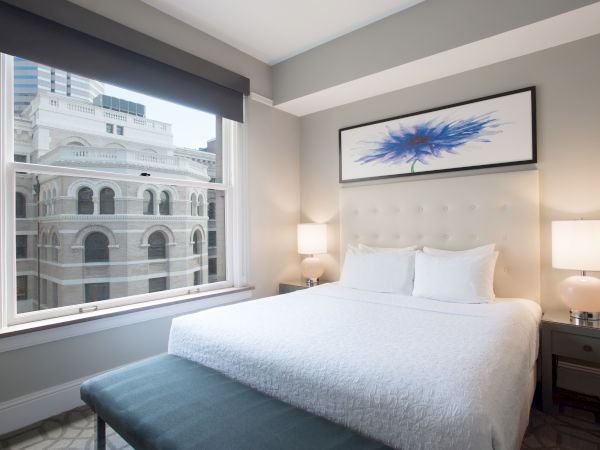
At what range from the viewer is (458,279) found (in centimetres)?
239

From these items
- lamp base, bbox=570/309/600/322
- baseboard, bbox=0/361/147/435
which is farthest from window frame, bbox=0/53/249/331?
lamp base, bbox=570/309/600/322

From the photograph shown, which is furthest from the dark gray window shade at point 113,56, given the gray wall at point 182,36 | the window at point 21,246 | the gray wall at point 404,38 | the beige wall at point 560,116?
the beige wall at point 560,116

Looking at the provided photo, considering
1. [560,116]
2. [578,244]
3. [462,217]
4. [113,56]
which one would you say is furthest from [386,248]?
[113,56]

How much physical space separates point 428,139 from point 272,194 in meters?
1.58

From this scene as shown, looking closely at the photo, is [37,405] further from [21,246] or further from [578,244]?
[578,244]

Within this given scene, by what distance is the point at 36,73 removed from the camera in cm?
214

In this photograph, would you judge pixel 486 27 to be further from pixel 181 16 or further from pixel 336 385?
pixel 336 385

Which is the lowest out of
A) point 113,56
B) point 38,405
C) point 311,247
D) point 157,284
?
point 38,405

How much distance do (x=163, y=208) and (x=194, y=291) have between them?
764mm

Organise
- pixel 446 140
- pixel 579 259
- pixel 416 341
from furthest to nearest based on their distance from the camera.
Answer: pixel 446 140, pixel 579 259, pixel 416 341

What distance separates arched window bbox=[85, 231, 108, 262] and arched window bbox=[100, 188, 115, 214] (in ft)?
0.57

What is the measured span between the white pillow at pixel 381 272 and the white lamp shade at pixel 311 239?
1.76ft

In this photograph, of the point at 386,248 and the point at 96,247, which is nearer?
the point at 96,247

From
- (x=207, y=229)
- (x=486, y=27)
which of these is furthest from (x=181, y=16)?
(x=486, y=27)
